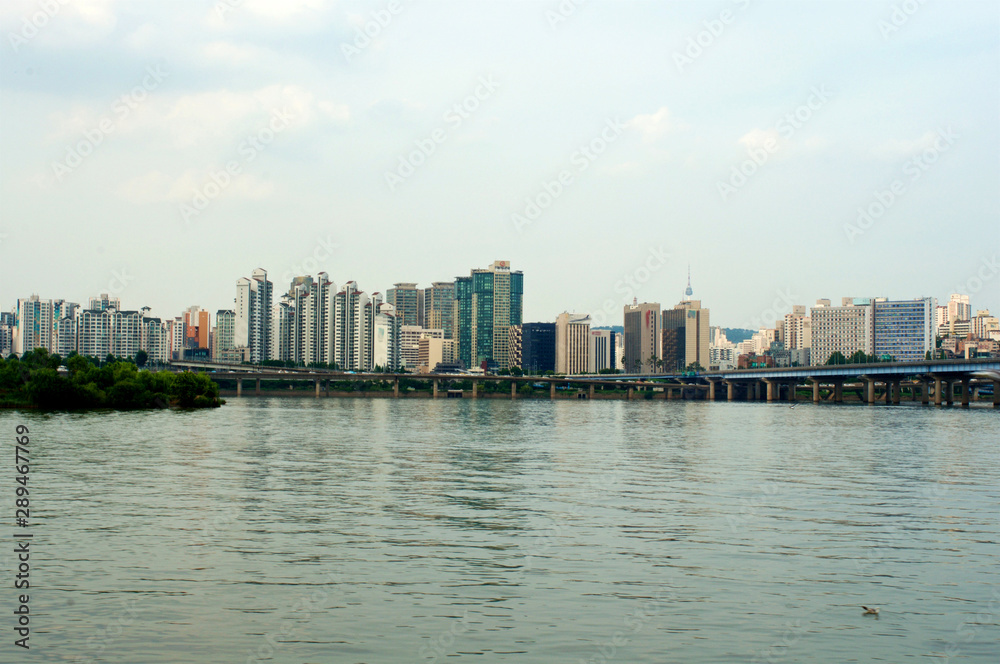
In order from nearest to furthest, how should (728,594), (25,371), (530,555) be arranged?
(728,594), (530,555), (25,371)

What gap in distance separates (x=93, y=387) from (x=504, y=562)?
317ft

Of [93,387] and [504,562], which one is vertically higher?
[93,387]

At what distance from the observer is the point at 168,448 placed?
59375 mm

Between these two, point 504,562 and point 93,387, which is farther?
point 93,387

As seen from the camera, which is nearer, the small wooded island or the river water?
the river water

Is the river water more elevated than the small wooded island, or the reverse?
the small wooded island

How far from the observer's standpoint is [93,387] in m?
108

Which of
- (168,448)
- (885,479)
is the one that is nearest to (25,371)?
(168,448)

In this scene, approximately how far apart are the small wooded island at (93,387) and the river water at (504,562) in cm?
5825

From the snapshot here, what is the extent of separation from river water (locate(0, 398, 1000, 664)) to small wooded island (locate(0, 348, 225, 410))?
58.2 meters

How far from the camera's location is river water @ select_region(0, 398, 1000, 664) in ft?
57.1

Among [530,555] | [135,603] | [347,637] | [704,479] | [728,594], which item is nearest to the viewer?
[347,637]

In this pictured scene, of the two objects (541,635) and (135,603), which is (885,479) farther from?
(135,603)

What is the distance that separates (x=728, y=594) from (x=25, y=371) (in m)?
116
